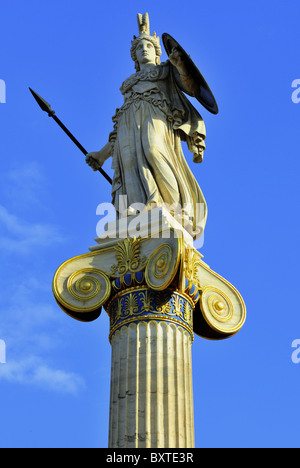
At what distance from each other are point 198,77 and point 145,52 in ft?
6.05

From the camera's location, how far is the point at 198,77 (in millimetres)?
22656

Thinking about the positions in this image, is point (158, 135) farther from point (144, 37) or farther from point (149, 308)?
point (149, 308)

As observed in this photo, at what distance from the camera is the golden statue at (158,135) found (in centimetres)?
2116

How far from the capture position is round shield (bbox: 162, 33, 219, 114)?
877 inches

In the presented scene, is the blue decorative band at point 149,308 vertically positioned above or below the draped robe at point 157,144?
below

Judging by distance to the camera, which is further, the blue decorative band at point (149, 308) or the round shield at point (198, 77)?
the round shield at point (198, 77)

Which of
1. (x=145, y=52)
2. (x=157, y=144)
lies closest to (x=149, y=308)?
(x=157, y=144)

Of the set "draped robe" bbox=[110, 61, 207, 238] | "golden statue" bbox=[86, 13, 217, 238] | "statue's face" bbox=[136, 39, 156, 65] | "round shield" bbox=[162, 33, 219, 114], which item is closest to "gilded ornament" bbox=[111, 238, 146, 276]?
"golden statue" bbox=[86, 13, 217, 238]

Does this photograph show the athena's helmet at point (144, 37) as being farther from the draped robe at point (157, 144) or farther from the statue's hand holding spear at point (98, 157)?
the statue's hand holding spear at point (98, 157)

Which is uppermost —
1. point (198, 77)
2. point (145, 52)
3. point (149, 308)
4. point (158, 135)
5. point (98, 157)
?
A: point (145, 52)

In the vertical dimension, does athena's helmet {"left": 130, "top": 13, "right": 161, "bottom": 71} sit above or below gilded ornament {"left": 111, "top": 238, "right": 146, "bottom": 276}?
above

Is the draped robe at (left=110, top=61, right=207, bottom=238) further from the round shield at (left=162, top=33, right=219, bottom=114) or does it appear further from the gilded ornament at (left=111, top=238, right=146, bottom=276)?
the gilded ornament at (left=111, top=238, right=146, bottom=276)

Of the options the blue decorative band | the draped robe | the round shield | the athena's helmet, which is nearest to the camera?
the blue decorative band

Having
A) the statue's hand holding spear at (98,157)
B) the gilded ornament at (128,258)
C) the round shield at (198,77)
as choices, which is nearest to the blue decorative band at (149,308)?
the gilded ornament at (128,258)
